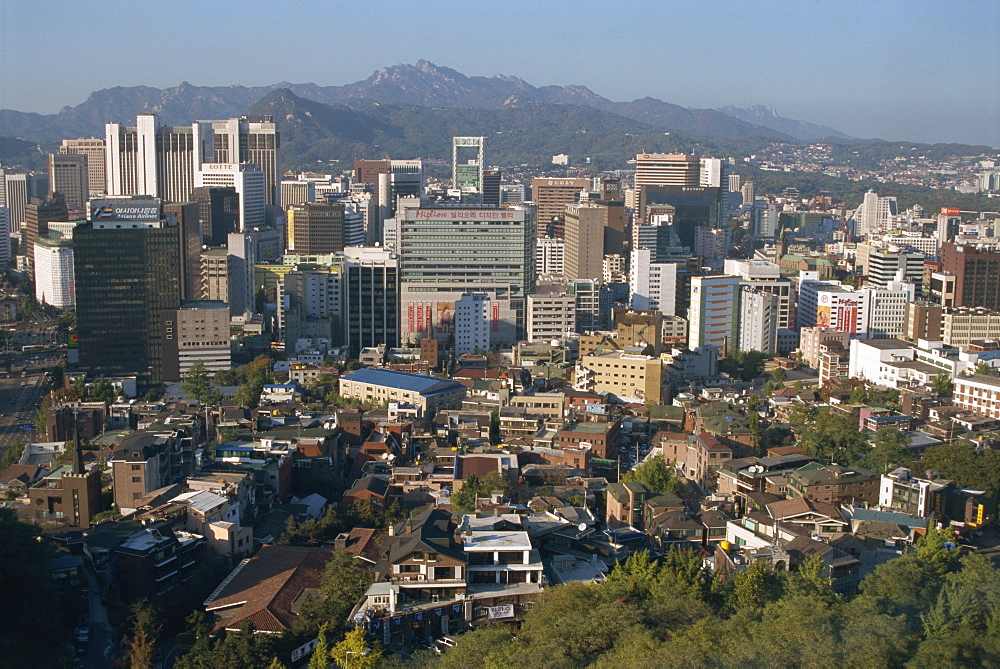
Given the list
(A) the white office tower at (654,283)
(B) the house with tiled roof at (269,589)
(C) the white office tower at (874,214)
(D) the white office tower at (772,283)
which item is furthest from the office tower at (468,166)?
(B) the house with tiled roof at (269,589)

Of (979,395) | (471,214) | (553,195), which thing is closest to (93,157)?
(553,195)

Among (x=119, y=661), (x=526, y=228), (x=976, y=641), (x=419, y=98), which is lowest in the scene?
(x=119, y=661)

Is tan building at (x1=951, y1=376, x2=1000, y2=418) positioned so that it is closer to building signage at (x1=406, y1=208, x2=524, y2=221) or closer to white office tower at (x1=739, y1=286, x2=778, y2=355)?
white office tower at (x1=739, y1=286, x2=778, y2=355)

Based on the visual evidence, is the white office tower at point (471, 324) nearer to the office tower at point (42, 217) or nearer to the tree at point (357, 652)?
the tree at point (357, 652)

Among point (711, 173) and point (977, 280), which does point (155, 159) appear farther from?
point (977, 280)

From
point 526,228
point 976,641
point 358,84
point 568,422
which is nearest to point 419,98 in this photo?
point 358,84

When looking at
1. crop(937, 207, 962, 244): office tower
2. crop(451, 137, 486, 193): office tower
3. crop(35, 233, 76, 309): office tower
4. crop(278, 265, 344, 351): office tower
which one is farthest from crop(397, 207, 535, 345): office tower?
crop(451, 137, 486, 193): office tower

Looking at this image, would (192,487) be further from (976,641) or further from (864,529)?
(976,641)
